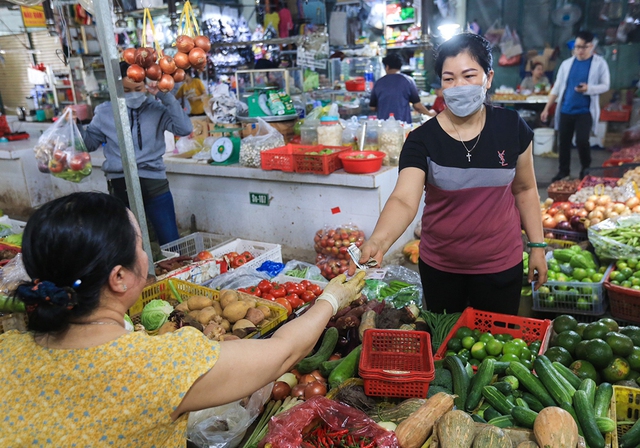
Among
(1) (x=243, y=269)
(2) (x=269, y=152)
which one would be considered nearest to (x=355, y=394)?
(1) (x=243, y=269)

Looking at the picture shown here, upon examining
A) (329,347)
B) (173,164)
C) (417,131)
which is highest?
(417,131)

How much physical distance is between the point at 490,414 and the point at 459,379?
0.62 ft

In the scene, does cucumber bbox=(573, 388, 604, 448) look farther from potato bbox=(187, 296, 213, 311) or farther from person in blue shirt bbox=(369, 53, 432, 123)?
person in blue shirt bbox=(369, 53, 432, 123)

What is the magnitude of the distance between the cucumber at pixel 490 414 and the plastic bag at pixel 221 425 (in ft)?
3.21

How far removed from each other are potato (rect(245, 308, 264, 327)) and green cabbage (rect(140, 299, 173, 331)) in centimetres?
48

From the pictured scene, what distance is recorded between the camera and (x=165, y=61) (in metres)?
3.70

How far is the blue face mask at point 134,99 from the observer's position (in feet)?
14.0

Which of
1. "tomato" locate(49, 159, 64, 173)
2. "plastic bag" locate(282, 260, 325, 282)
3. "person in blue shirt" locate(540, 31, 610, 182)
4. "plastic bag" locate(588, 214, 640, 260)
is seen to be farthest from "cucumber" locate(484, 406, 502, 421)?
"person in blue shirt" locate(540, 31, 610, 182)

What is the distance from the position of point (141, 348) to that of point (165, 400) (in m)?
0.15

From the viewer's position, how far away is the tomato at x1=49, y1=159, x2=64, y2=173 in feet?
14.4

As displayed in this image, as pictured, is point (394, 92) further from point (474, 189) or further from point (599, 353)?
point (599, 353)

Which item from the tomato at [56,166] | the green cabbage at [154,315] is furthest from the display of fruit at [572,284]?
the tomato at [56,166]

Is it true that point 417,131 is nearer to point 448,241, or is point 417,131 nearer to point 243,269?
point 448,241

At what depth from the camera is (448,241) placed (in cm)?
254
